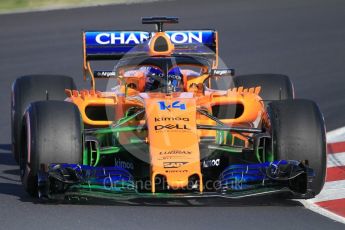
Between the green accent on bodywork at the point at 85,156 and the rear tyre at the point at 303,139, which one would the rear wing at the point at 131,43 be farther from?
the rear tyre at the point at 303,139

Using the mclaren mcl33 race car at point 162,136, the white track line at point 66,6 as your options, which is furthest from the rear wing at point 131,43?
the white track line at point 66,6

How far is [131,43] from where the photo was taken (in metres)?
12.7

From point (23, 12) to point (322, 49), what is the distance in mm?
7101

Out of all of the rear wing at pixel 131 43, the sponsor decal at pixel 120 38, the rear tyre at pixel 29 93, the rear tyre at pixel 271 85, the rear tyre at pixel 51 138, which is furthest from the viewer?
the sponsor decal at pixel 120 38

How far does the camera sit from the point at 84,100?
11.2 meters

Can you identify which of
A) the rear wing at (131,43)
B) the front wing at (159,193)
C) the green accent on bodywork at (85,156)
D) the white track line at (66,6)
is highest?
the white track line at (66,6)

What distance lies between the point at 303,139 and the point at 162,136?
1.30 m

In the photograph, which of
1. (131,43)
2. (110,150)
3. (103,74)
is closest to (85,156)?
(110,150)

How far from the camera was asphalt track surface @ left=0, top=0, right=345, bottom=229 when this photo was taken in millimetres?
9281

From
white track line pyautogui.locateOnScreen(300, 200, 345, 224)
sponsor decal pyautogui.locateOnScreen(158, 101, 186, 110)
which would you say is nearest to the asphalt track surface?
white track line pyautogui.locateOnScreen(300, 200, 345, 224)

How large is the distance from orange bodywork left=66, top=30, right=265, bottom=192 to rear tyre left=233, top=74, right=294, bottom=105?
0.30 m

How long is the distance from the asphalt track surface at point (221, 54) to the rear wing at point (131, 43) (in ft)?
5.33

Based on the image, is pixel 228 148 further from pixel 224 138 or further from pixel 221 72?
pixel 221 72

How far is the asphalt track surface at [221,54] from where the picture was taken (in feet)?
30.5
